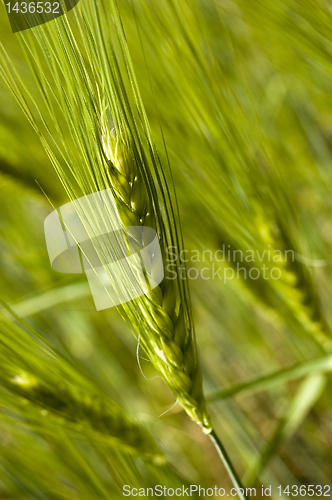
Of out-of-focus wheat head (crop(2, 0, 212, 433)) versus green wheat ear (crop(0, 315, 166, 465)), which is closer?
out-of-focus wheat head (crop(2, 0, 212, 433))

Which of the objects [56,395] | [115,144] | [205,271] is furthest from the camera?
[205,271]

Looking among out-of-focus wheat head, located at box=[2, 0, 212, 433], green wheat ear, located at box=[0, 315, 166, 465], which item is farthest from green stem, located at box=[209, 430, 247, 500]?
green wheat ear, located at box=[0, 315, 166, 465]

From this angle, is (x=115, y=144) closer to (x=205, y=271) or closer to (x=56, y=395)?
(x=56, y=395)

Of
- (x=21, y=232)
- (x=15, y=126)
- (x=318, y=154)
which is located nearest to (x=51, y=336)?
(x=21, y=232)

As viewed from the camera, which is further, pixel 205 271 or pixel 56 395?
pixel 205 271

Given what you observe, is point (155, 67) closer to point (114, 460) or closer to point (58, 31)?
point (58, 31)

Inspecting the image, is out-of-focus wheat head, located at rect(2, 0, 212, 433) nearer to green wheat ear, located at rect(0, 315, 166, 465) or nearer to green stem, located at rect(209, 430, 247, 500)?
green stem, located at rect(209, 430, 247, 500)

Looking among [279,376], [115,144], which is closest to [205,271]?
[279,376]

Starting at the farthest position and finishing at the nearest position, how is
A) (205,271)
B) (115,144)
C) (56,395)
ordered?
1. (205,271)
2. (56,395)
3. (115,144)
